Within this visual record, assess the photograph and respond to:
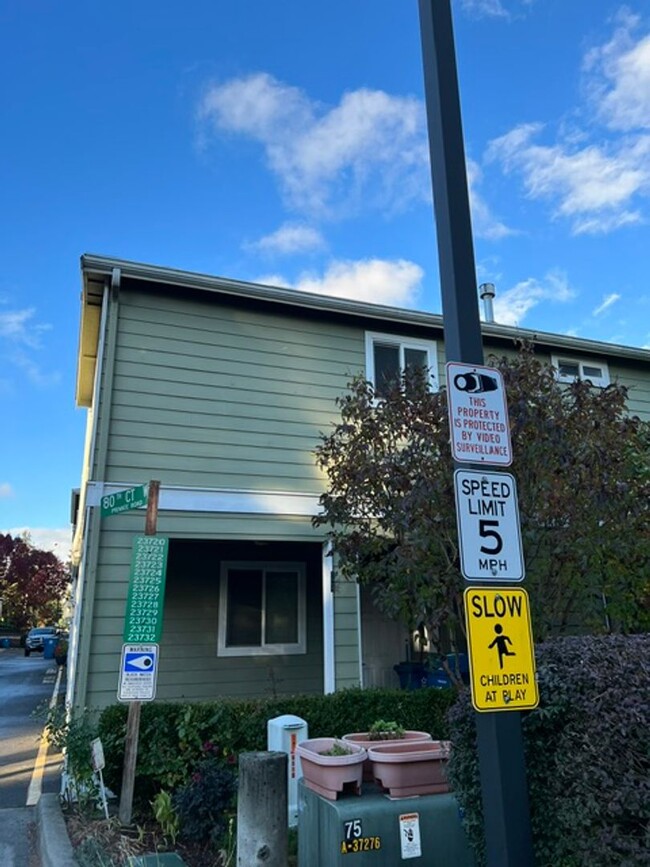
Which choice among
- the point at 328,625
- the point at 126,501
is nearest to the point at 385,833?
the point at 126,501

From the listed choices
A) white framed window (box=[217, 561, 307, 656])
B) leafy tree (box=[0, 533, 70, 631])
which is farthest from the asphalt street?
leafy tree (box=[0, 533, 70, 631])

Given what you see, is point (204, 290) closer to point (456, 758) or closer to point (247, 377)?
point (247, 377)

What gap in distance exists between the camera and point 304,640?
33.7 ft

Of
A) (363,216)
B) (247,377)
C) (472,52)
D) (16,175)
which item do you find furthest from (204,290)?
(472,52)

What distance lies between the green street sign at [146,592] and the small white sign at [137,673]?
86 mm

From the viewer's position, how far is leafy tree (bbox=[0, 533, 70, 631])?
150ft

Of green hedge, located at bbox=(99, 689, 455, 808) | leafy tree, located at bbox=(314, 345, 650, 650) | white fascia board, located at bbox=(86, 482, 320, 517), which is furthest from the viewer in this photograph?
white fascia board, located at bbox=(86, 482, 320, 517)

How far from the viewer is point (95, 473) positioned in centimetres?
785

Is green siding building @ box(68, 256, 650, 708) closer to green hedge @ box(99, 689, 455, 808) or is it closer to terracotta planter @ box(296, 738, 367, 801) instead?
green hedge @ box(99, 689, 455, 808)

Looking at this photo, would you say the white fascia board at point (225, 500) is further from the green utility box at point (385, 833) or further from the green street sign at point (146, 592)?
the green utility box at point (385, 833)

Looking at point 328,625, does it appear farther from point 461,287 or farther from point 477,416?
point 461,287

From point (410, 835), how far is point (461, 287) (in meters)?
3.23

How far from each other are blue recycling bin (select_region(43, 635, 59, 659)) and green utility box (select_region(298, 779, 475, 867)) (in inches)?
1186

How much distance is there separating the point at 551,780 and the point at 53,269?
11856mm
